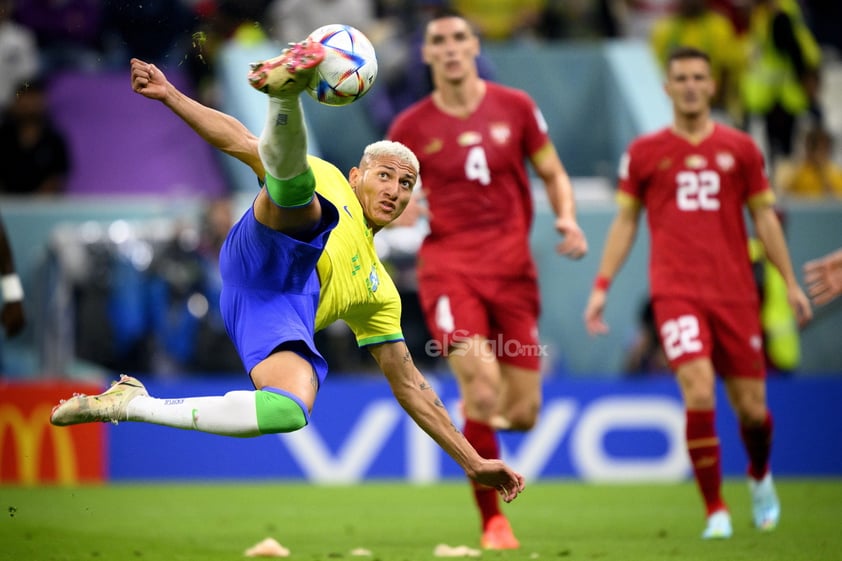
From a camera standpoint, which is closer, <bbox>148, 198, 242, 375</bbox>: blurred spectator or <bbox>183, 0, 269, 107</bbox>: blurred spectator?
<bbox>183, 0, 269, 107</bbox>: blurred spectator

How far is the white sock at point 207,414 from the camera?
251 inches

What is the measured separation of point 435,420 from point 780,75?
1147 centimetres

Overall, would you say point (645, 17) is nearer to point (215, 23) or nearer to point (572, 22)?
point (572, 22)

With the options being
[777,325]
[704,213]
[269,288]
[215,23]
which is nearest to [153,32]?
[215,23]

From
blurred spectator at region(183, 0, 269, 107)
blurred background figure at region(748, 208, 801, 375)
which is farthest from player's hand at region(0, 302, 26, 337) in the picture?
blurred background figure at region(748, 208, 801, 375)

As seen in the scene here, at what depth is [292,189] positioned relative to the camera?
618 cm

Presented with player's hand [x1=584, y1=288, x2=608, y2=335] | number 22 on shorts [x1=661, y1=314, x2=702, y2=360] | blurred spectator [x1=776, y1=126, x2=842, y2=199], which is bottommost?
number 22 on shorts [x1=661, y1=314, x2=702, y2=360]

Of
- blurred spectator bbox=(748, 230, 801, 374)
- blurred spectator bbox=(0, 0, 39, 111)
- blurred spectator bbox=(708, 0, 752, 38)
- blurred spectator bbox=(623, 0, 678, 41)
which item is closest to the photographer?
blurred spectator bbox=(748, 230, 801, 374)

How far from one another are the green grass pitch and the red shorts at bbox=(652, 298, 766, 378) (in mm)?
1166

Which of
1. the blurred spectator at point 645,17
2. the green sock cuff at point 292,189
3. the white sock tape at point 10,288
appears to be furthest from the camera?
the blurred spectator at point 645,17

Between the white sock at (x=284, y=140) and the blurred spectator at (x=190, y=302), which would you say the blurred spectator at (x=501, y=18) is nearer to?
the blurred spectator at (x=190, y=302)

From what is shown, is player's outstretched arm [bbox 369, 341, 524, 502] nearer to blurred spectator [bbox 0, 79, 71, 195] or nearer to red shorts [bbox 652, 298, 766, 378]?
red shorts [bbox 652, 298, 766, 378]

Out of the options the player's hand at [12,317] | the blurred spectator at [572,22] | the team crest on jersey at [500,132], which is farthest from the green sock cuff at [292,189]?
the blurred spectator at [572,22]

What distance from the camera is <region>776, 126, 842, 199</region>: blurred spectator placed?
16359 millimetres
